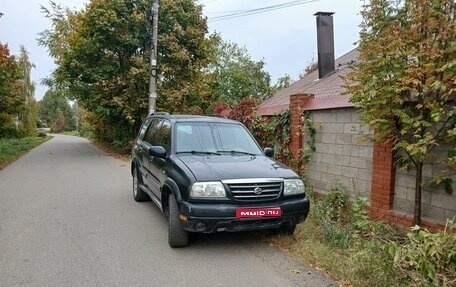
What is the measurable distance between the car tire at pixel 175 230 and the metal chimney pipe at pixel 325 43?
10530mm

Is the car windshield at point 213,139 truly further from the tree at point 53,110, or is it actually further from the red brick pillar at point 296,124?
the tree at point 53,110

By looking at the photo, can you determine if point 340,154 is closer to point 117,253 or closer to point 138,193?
point 138,193

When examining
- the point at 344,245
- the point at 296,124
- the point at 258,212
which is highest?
the point at 296,124

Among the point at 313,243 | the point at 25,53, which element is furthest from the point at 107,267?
the point at 25,53

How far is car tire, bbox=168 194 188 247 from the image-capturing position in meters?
4.69

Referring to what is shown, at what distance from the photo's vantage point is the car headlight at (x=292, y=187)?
15.5 feet

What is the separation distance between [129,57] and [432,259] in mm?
16638

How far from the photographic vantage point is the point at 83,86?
17.3 m

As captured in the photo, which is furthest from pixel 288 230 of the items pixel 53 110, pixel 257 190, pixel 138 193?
pixel 53 110

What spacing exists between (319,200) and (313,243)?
2442mm

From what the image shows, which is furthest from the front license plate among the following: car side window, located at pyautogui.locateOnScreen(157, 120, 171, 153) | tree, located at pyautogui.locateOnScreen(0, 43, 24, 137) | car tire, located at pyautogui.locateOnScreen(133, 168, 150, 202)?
tree, located at pyautogui.locateOnScreen(0, 43, 24, 137)

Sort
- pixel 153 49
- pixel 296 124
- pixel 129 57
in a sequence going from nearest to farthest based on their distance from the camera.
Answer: pixel 296 124, pixel 153 49, pixel 129 57

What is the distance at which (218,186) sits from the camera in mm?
4418

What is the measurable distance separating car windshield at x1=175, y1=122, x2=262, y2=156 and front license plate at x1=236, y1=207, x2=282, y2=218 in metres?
1.28
